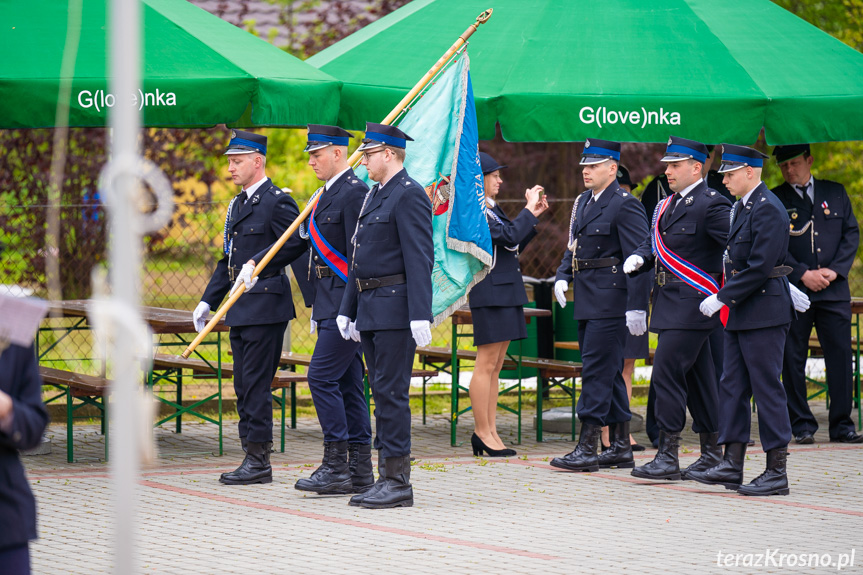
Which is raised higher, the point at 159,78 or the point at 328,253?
the point at 159,78

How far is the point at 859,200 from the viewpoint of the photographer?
1437 cm

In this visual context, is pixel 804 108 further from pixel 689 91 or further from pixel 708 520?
pixel 708 520

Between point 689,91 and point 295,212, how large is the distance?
312 cm

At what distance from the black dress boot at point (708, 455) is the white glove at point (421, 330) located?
2259mm

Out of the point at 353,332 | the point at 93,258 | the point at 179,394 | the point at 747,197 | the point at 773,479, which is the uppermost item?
the point at 747,197

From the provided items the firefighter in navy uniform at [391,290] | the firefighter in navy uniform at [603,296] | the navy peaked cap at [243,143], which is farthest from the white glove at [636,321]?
the navy peaked cap at [243,143]

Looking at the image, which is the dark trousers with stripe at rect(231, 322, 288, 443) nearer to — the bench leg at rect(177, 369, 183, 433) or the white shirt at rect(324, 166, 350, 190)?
the white shirt at rect(324, 166, 350, 190)

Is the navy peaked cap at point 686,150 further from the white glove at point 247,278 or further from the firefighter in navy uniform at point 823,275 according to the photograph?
the white glove at point 247,278

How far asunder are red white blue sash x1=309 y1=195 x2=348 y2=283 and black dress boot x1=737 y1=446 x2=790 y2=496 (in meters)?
2.81

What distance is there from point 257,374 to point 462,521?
1842mm

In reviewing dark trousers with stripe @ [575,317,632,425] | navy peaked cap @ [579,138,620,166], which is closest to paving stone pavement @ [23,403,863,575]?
dark trousers with stripe @ [575,317,632,425]

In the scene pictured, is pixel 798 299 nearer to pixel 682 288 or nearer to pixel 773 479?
pixel 682 288

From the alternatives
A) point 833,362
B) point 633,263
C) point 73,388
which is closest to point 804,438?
point 833,362

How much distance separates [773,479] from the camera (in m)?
7.75
